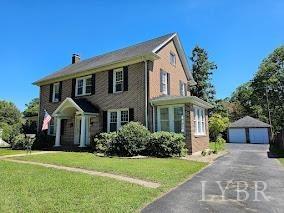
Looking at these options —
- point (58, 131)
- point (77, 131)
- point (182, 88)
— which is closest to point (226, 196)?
point (77, 131)

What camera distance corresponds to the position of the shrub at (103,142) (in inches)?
630

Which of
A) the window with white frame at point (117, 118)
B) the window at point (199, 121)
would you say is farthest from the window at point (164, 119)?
the window with white frame at point (117, 118)

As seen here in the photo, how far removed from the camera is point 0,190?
665 centimetres

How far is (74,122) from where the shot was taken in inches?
853

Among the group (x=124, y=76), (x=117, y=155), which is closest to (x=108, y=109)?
(x=124, y=76)

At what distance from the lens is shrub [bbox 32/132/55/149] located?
2147 cm

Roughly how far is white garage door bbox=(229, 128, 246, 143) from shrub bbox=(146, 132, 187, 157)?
→ 29535 millimetres

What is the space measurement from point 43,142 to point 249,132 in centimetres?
3179

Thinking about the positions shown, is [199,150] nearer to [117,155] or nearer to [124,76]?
[117,155]

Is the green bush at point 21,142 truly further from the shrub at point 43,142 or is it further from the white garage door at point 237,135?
the white garage door at point 237,135

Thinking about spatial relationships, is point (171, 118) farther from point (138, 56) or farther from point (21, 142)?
point (21, 142)

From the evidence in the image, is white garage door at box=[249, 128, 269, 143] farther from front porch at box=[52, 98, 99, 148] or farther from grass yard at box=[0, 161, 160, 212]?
grass yard at box=[0, 161, 160, 212]

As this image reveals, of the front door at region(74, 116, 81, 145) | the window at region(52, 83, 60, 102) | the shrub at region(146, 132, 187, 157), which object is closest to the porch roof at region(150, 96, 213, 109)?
Result: the shrub at region(146, 132, 187, 157)

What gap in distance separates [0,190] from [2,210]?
1.78m
